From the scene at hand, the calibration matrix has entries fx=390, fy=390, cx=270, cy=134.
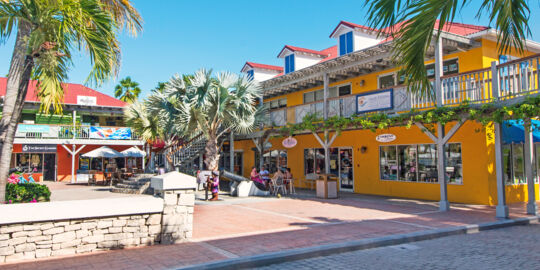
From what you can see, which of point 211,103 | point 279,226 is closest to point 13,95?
point 279,226

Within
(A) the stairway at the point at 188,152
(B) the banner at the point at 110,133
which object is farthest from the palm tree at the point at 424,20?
(B) the banner at the point at 110,133

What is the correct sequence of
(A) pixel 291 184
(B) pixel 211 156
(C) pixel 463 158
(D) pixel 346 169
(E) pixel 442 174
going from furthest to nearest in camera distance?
1. (D) pixel 346 169
2. (A) pixel 291 184
3. (B) pixel 211 156
4. (C) pixel 463 158
5. (E) pixel 442 174

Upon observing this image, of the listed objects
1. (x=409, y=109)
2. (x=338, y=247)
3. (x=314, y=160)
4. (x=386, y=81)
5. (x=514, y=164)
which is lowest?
(x=338, y=247)

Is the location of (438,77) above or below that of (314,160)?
above

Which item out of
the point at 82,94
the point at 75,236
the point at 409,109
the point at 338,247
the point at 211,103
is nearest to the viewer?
the point at 75,236

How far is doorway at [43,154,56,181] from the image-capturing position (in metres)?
27.3

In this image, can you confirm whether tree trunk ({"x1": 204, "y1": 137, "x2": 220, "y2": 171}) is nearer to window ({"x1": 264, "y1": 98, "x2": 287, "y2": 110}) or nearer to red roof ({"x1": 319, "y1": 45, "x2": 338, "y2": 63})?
window ({"x1": 264, "y1": 98, "x2": 287, "y2": 110})

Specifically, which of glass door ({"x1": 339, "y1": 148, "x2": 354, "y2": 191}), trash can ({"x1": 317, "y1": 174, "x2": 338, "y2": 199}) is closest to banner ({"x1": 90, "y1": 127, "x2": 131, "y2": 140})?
glass door ({"x1": 339, "y1": 148, "x2": 354, "y2": 191})

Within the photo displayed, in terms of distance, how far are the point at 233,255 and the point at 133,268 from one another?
152cm

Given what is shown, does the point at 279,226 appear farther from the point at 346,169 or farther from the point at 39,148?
the point at 39,148

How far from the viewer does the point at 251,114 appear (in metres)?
17.2

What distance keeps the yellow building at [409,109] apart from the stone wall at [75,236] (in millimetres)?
6648

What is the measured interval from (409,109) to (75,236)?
33.2 ft

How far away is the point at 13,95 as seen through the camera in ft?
23.7
